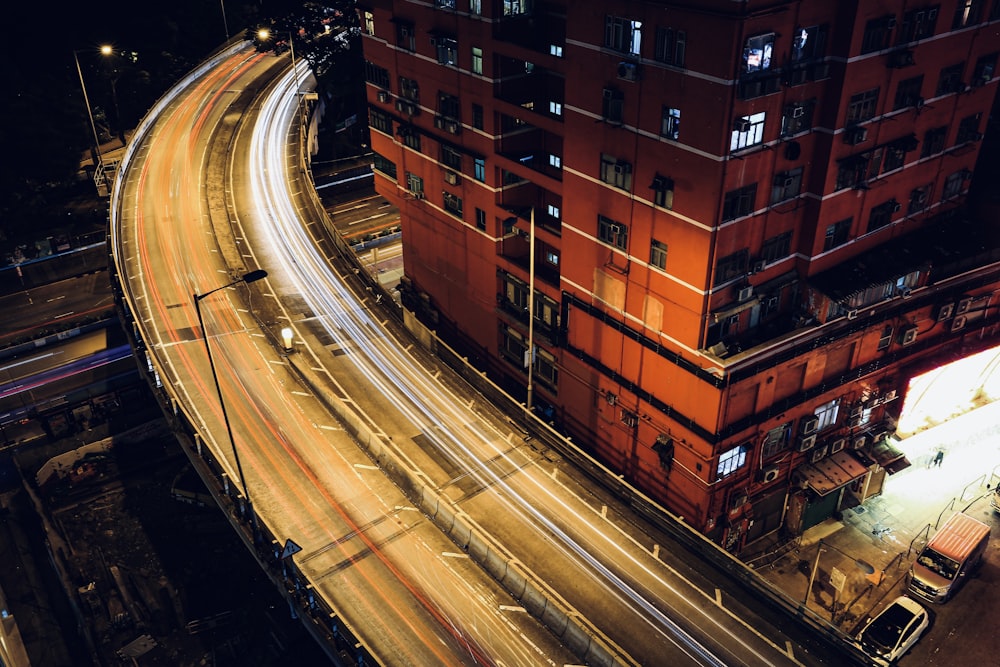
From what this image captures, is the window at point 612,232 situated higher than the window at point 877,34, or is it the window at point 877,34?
the window at point 877,34

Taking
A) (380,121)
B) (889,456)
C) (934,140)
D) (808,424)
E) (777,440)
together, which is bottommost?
(889,456)

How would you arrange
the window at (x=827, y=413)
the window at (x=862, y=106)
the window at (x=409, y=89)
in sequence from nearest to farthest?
the window at (x=862, y=106) < the window at (x=827, y=413) < the window at (x=409, y=89)

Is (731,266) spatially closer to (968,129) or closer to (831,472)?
(831,472)

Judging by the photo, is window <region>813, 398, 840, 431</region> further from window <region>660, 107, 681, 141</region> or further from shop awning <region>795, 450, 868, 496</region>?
window <region>660, 107, 681, 141</region>

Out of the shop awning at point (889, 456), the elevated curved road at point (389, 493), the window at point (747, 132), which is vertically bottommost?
the shop awning at point (889, 456)

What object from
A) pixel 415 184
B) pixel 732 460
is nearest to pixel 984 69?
pixel 732 460

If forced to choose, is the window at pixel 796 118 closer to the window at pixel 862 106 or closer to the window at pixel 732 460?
the window at pixel 862 106

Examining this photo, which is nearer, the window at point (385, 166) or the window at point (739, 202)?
the window at point (739, 202)

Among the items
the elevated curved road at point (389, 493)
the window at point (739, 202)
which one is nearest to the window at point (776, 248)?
the window at point (739, 202)

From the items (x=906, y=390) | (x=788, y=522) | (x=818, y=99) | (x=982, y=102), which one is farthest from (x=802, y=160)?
(x=788, y=522)
